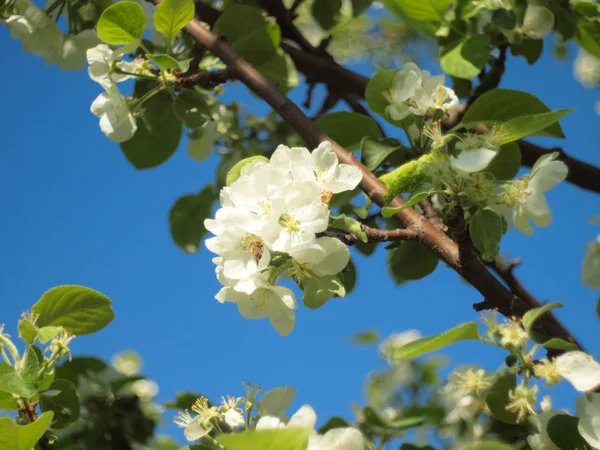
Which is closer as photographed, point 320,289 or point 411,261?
point 320,289

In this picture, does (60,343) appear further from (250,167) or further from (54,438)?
(250,167)

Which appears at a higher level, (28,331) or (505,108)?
(28,331)

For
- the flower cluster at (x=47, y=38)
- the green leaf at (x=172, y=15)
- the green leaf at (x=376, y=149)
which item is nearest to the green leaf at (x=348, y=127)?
the green leaf at (x=376, y=149)

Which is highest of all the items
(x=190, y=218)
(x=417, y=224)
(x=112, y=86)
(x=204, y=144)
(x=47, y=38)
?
(x=47, y=38)

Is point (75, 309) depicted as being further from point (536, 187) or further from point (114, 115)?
Result: point (536, 187)

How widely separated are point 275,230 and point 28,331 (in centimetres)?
44

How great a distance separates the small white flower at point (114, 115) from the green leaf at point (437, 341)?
78 centimetres

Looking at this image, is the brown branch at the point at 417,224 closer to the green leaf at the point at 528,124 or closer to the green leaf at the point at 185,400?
the green leaf at the point at 528,124

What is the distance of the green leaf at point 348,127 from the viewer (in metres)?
1.31

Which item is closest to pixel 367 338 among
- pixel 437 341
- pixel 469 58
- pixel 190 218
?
pixel 190 218

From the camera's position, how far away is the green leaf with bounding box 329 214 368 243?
955mm

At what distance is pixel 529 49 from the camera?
1505 mm

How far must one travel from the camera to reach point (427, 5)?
4.58 feet

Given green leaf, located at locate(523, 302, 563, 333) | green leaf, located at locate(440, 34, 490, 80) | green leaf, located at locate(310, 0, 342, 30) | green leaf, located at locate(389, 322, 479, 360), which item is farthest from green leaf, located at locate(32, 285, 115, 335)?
green leaf, located at locate(310, 0, 342, 30)
